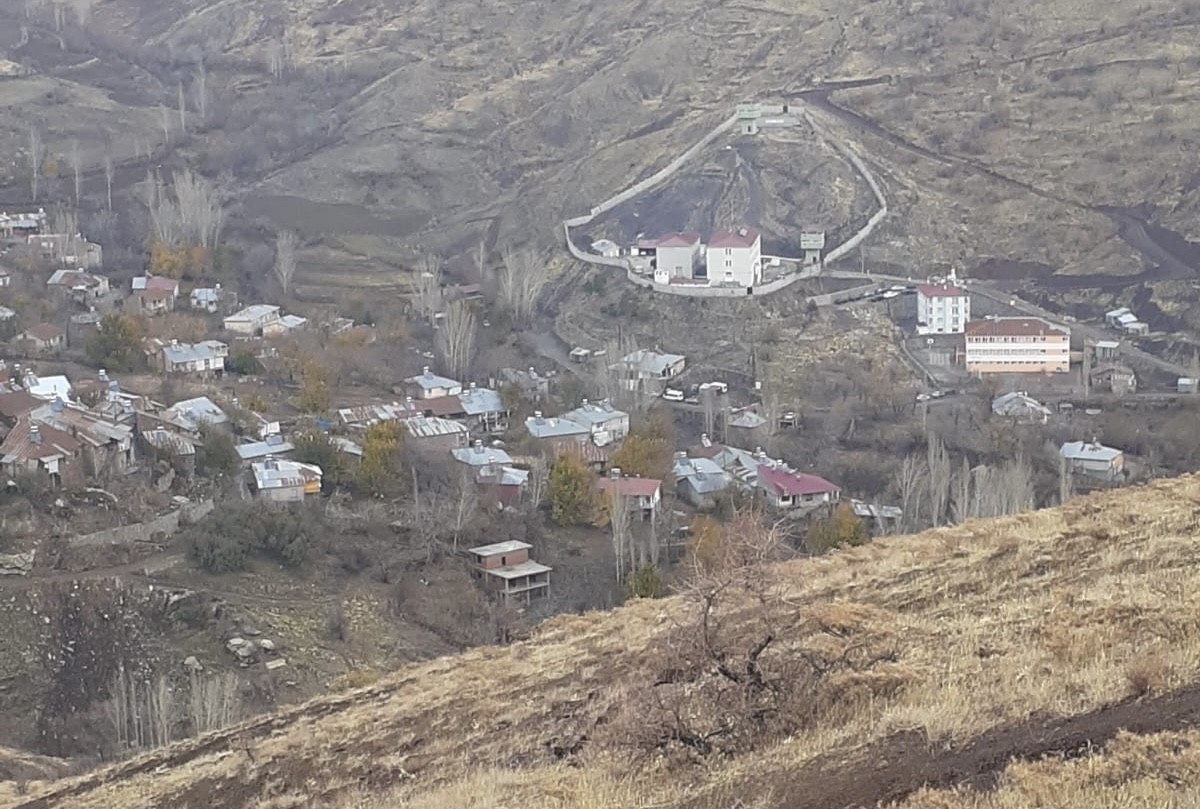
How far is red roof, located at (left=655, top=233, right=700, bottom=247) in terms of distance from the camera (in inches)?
1307

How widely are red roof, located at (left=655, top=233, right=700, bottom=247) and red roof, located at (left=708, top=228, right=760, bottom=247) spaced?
0.36 metres

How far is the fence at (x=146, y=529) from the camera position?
689 inches

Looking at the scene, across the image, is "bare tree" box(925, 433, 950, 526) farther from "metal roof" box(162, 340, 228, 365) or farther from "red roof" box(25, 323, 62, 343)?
"red roof" box(25, 323, 62, 343)

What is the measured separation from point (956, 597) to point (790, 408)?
19.2m

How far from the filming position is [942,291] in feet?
99.9

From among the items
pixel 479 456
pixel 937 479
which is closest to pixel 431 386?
pixel 479 456

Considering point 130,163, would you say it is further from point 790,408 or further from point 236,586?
point 236,586

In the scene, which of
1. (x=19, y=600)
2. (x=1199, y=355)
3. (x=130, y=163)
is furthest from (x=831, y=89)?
(x=19, y=600)

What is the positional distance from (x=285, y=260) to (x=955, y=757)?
3046cm

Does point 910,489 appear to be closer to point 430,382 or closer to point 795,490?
point 795,490

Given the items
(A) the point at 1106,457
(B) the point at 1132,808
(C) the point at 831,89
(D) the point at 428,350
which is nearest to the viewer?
(B) the point at 1132,808

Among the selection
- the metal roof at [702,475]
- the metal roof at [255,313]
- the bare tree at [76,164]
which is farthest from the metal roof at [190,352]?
the bare tree at [76,164]

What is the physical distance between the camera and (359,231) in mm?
39000

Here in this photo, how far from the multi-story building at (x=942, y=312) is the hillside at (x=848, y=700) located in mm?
20511
